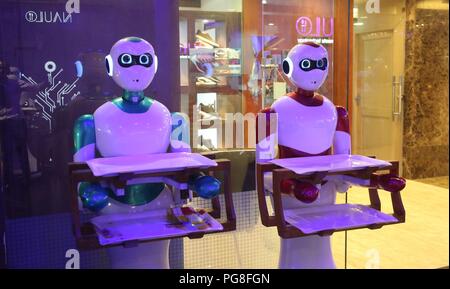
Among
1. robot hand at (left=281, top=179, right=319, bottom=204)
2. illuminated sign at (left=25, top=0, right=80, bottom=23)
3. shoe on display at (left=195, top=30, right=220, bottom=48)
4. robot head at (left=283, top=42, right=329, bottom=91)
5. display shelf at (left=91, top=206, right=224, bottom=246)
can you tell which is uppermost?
illuminated sign at (left=25, top=0, right=80, bottom=23)

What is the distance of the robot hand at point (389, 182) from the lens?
1966 mm

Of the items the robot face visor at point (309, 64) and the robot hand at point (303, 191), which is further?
the robot face visor at point (309, 64)

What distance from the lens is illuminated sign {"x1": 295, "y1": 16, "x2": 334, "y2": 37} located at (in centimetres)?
311

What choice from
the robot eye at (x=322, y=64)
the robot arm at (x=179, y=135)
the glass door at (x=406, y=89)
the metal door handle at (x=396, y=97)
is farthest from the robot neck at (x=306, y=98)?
the metal door handle at (x=396, y=97)

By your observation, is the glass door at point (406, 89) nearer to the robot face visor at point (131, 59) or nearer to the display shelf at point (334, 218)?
the display shelf at point (334, 218)

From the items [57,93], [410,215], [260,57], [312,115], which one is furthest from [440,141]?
[57,93]

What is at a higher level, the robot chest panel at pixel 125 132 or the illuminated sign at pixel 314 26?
the illuminated sign at pixel 314 26

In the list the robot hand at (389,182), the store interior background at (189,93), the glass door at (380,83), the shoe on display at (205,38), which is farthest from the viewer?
the glass door at (380,83)

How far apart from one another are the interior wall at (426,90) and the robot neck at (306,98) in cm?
423

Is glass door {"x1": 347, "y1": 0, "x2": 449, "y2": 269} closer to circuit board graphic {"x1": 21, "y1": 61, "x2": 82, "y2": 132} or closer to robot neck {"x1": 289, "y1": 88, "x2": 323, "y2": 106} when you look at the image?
robot neck {"x1": 289, "y1": 88, "x2": 323, "y2": 106}

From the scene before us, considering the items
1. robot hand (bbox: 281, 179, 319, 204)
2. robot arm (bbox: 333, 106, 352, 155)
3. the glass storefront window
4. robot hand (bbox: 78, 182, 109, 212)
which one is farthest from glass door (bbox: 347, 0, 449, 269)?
robot hand (bbox: 78, 182, 109, 212)

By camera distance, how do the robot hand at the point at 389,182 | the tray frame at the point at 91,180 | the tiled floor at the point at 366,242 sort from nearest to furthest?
the tray frame at the point at 91,180
the robot hand at the point at 389,182
the tiled floor at the point at 366,242

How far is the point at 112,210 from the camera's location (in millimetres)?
2012
